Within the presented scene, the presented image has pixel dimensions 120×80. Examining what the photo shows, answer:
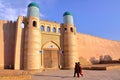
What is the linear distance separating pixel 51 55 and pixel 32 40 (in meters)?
3.91

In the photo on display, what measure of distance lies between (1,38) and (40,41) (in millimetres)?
4562

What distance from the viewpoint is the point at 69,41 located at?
23.0 metres

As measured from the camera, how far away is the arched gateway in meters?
21.8

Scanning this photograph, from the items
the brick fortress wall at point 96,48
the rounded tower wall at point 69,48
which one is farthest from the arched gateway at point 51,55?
the brick fortress wall at point 96,48

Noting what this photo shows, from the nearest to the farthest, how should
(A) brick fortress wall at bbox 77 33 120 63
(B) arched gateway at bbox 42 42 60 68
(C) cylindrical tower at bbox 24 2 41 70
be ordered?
(C) cylindrical tower at bbox 24 2 41 70 → (B) arched gateway at bbox 42 42 60 68 → (A) brick fortress wall at bbox 77 33 120 63

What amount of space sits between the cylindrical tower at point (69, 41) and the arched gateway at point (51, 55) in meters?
1.12

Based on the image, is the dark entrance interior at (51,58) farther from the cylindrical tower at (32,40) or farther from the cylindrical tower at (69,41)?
the cylindrical tower at (32,40)

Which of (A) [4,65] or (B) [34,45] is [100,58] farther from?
(A) [4,65]

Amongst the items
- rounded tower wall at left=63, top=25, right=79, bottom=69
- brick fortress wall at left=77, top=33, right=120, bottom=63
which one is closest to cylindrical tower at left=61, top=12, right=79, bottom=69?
rounded tower wall at left=63, top=25, right=79, bottom=69

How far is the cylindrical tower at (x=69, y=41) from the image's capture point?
2269cm

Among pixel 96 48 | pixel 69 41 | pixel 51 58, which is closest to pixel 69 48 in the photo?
pixel 69 41

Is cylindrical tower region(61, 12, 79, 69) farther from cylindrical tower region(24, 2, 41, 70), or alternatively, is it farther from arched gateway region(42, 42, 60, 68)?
cylindrical tower region(24, 2, 41, 70)

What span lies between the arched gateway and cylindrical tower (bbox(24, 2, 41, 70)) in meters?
1.60

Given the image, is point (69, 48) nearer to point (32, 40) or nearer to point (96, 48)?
point (32, 40)
